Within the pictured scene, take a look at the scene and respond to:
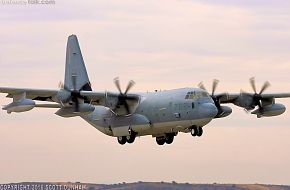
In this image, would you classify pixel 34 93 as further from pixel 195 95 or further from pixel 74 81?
pixel 195 95

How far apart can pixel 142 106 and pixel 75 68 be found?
10.2 meters

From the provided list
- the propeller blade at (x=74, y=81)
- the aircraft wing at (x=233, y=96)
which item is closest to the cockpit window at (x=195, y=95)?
the aircraft wing at (x=233, y=96)

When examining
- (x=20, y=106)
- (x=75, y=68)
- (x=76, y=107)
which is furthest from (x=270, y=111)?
(x=20, y=106)

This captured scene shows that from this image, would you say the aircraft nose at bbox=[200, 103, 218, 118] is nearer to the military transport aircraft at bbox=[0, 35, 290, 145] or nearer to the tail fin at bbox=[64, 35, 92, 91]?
the military transport aircraft at bbox=[0, 35, 290, 145]

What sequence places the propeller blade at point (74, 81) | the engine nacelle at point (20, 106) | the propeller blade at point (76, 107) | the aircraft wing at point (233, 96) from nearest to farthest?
the engine nacelle at point (20, 106) < the propeller blade at point (76, 107) < the propeller blade at point (74, 81) < the aircraft wing at point (233, 96)

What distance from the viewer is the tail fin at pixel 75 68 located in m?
91.8

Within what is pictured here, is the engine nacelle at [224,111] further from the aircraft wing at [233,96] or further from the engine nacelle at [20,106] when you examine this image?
the engine nacelle at [20,106]

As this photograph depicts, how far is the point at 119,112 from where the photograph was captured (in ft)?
281

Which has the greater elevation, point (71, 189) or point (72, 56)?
point (72, 56)

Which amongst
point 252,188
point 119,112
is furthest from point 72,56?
point 252,188

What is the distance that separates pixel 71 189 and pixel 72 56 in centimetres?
1154

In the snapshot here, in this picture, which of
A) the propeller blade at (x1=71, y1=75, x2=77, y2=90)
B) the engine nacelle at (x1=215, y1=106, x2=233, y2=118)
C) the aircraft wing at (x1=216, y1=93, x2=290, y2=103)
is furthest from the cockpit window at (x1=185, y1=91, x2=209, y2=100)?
the propeller blade at (x1=71, y1=75, x2=77, y2=90)

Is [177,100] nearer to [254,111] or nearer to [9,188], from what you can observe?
[254,111]

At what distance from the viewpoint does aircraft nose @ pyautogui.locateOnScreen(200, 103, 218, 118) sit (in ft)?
264
